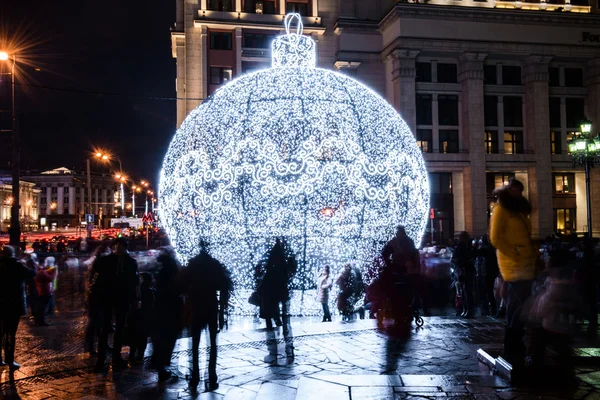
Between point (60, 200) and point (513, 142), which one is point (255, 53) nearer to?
point (513, 142)

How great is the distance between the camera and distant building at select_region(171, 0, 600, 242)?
3809 centimetres

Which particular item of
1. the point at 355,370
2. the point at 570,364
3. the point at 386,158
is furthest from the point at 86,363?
the point at 386,158

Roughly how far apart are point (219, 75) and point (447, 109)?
17070mm

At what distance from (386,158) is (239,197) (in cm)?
311

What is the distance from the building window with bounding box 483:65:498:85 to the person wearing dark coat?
38557mm

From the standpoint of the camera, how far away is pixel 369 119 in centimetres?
1141

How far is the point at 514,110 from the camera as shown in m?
40.8

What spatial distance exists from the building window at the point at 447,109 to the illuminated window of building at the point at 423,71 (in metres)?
1.66

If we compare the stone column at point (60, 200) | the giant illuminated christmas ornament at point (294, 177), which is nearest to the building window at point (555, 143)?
the giant illuminated christmas ornament at point (294, 177)

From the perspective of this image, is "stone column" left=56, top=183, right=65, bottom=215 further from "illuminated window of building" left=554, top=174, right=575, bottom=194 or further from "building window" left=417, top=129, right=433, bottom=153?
"illuminated window of building" left=554, top=174, right=575, bottom=194

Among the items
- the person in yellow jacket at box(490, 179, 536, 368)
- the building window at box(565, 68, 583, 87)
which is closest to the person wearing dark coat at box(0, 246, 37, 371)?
the person in yellow jacket at box(490, 179, 536, 368)

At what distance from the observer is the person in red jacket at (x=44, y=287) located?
435 inches

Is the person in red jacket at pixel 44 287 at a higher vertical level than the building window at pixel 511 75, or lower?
lower

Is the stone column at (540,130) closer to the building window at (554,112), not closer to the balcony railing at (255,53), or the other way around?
the building window at (554,112)
